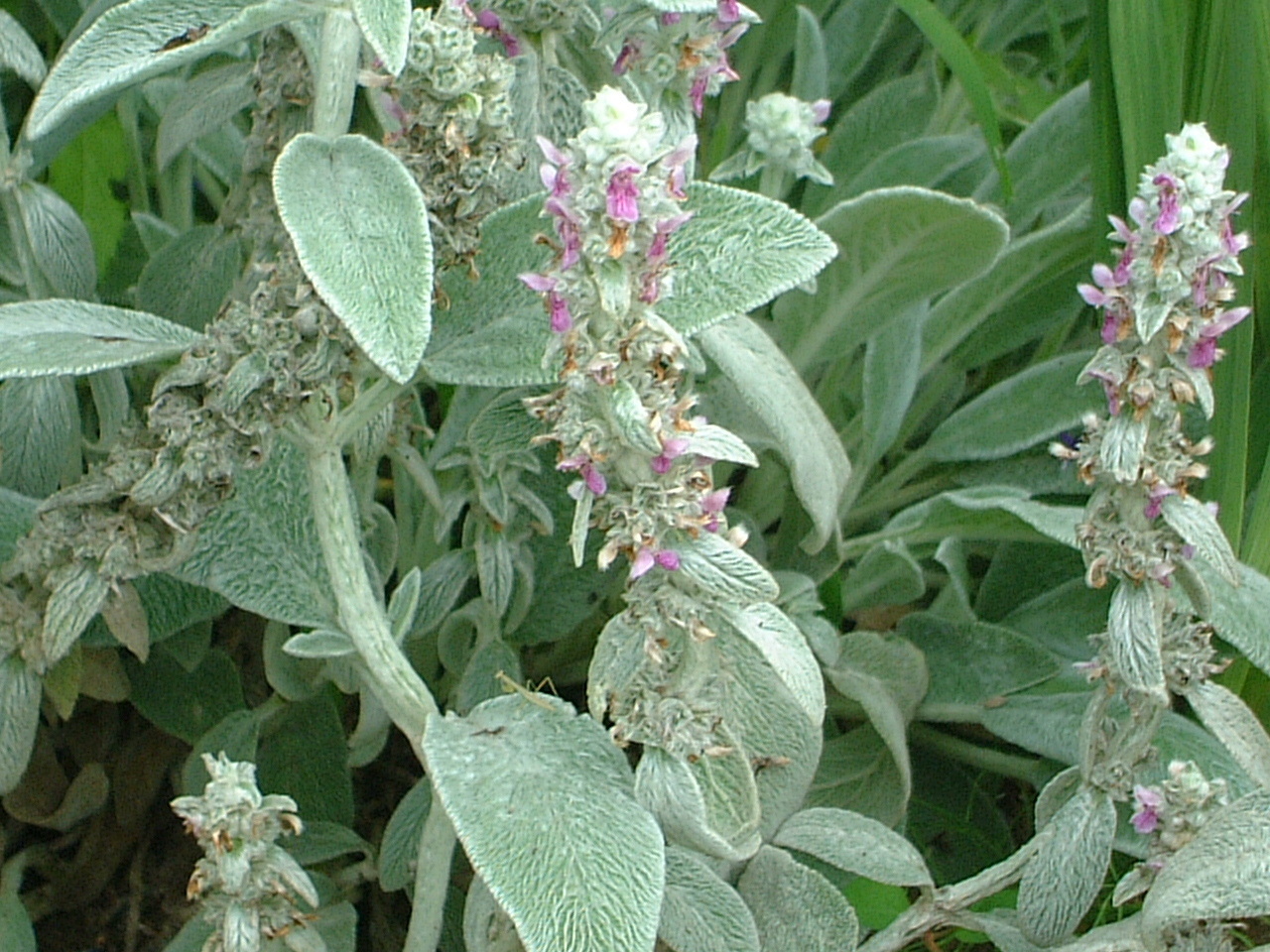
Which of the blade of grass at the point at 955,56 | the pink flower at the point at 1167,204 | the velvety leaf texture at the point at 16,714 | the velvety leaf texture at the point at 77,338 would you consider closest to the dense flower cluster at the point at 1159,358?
the pink flower at the point at 1167,204

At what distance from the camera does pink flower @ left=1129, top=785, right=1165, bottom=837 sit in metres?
0.75

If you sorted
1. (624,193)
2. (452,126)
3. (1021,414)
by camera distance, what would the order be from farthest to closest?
(1021,414), (452,126), (624,193)

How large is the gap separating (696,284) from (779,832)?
306 millimetres

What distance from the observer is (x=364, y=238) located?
643 mm

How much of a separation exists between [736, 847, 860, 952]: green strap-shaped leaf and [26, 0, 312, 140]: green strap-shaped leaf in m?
0.46

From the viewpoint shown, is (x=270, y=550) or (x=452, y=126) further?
(x=270, y=550)

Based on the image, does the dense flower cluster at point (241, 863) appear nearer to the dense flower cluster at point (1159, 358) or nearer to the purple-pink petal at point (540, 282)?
the purple-pink petal at point (540, 282)

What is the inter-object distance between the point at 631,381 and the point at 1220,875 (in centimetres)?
32

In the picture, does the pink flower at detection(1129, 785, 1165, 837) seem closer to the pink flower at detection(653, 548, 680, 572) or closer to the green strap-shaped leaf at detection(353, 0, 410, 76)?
the pink flower at detection(653, 548, 680, 572)

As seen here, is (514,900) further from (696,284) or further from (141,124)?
(141,124)

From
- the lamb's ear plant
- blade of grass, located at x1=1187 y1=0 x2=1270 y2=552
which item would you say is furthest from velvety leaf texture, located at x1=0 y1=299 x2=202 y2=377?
blade of grass, located at x1=1187 y1=0 x2=1270 y2=552

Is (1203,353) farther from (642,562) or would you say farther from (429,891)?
(429,891)

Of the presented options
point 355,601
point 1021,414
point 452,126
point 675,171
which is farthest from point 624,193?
point 1021,414

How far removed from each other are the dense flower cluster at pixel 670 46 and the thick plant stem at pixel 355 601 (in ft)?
0.86
